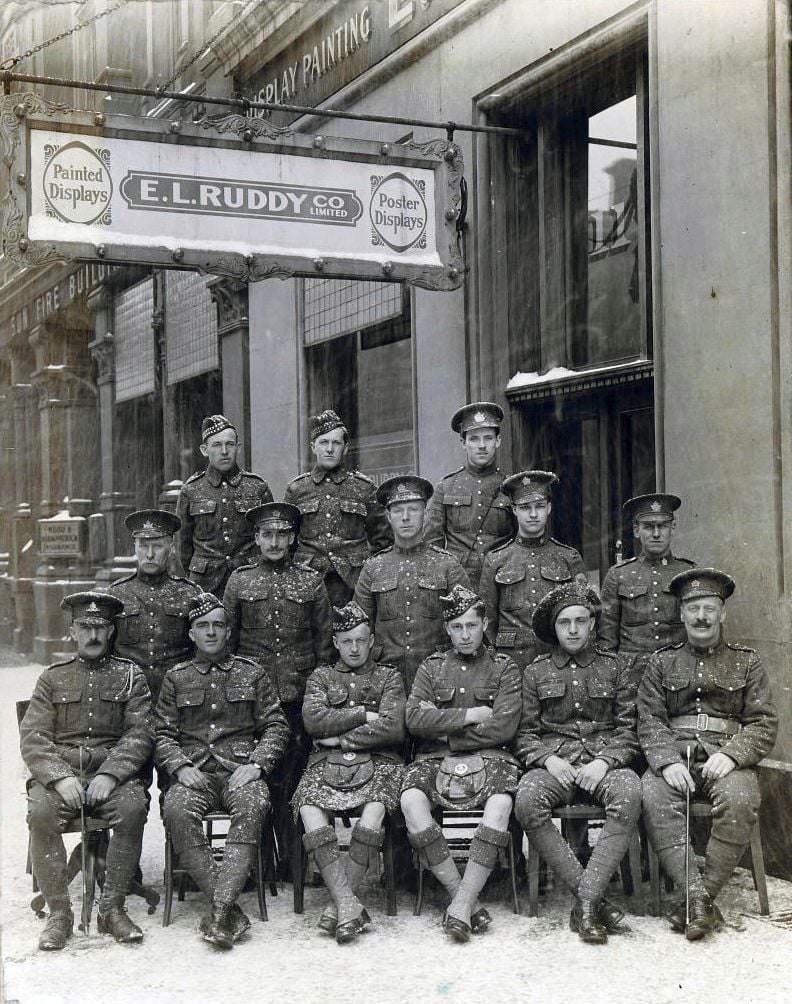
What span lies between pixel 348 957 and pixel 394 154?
424cm

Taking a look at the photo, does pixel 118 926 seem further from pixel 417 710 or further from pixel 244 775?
pixel 417 710

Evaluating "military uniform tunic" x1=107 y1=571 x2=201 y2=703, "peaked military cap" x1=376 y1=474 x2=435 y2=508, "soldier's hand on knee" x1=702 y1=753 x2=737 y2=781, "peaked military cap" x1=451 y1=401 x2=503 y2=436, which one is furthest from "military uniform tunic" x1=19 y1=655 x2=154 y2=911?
"soldier's hand on knee" x1=702 y1=753 x2=737 y2=781

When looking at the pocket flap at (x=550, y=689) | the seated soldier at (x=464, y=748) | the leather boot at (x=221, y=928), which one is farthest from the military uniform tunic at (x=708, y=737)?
the leather boot at (x=221, y=928)

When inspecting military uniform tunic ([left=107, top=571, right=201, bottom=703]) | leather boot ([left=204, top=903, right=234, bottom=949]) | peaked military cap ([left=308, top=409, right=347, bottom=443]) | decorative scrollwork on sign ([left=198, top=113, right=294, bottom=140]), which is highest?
decorative scrollwork on sign ([left=198, top=113, right=294, bottom=140])

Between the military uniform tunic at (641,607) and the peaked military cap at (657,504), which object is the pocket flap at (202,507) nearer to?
the military uniform tunic at (641,607)

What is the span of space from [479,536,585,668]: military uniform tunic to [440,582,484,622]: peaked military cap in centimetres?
57

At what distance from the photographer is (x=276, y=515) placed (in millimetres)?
6125

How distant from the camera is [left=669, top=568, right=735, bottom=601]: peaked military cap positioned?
5262 millimetres

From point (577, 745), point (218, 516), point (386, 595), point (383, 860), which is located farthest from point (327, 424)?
point (383, 860)

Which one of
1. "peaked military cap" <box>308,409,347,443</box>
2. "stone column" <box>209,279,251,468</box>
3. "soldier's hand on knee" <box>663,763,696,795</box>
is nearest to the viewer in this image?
"soldier's hand on knee" <box>663,763,696,795</box>

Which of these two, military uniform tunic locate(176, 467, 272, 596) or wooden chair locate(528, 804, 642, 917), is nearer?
wooden chair locate(528, 804, 642, 917)

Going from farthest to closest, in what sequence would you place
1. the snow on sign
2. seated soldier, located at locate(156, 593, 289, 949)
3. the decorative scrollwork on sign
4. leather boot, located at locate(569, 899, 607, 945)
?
the decorative scrollwork on sign
the snow on sign
seated soldier, located at locate(156, 593, 289, 949)
leather boot, located at locate(569, 899, 607, 945)

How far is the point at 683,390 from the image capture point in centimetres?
610

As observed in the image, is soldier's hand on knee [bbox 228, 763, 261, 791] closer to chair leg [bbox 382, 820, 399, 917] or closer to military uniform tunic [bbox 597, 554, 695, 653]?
chair leg [bbox 382, 820, 399, 917]
